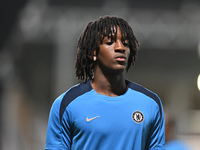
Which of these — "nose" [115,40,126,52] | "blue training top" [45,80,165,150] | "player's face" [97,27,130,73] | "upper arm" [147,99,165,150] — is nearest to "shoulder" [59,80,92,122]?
"blue training top" [45,80,165,150]

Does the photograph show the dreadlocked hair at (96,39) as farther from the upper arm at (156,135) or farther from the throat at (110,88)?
the upper arm at (156,135)

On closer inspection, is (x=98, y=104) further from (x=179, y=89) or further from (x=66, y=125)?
(x=179, y=89)

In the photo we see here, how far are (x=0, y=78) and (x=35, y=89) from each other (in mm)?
581

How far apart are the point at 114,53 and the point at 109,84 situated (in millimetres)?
201

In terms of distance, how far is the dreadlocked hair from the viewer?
2.56m

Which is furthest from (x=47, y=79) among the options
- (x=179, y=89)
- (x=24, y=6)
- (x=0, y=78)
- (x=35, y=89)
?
(x=179, y=89)

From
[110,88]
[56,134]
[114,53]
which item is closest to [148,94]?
[110,88]

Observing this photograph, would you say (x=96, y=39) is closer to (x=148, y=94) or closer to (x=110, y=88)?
(x=110, y=88)

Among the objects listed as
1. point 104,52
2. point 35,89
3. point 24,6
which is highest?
point 24,6

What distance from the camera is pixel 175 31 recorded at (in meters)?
6.62

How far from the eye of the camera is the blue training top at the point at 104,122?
2.45m

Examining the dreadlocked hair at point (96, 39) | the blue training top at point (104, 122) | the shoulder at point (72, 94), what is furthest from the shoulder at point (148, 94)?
the shoulder at point (72, 94)

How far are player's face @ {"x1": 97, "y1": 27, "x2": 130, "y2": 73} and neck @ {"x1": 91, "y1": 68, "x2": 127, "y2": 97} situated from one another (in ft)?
0.23

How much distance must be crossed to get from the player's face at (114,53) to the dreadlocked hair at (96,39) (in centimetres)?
3
